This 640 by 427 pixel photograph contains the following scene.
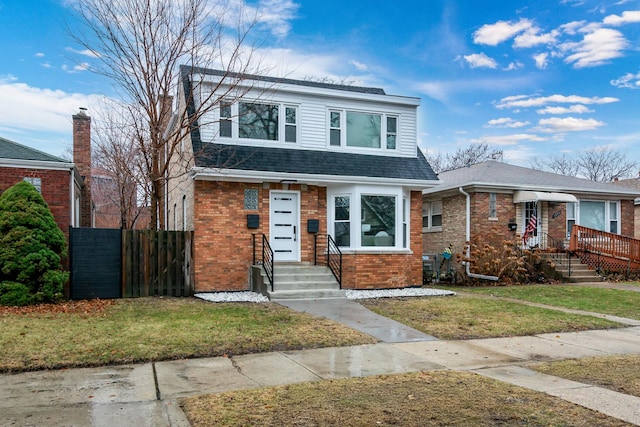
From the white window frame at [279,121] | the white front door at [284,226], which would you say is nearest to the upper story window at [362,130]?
the white window frame at [279,121]

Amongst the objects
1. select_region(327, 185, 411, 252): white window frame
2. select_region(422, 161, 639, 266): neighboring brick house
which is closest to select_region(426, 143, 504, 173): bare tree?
select_region(422, 161, 639, 266): neighboring brick house

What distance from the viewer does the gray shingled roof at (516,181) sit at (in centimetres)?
1894

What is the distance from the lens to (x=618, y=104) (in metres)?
29.3

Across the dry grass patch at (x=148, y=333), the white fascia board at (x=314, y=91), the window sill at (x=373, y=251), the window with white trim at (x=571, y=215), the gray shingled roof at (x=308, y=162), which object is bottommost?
the dry grass patch at (x=148, y=333)

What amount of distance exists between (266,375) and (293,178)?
27.2 ft

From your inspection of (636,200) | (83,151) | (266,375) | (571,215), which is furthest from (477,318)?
(636,200)

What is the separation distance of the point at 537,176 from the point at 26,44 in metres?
19.8

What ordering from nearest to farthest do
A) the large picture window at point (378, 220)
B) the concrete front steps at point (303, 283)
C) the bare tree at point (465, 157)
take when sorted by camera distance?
1. the concrete front steps at point (303, 283)
2. the large picture window at point (378, 220)
3. the bare tree at point (465, 157)

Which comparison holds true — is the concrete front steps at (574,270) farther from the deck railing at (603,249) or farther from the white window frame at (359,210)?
the white window frame at (359,210)

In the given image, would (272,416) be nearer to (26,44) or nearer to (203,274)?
(203,274)

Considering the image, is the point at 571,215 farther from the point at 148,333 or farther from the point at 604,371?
the point at 148,333

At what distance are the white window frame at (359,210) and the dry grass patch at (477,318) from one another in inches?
91.8

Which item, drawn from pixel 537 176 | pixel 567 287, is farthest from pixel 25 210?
pixel 537 176

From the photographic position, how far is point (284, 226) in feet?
46.9
